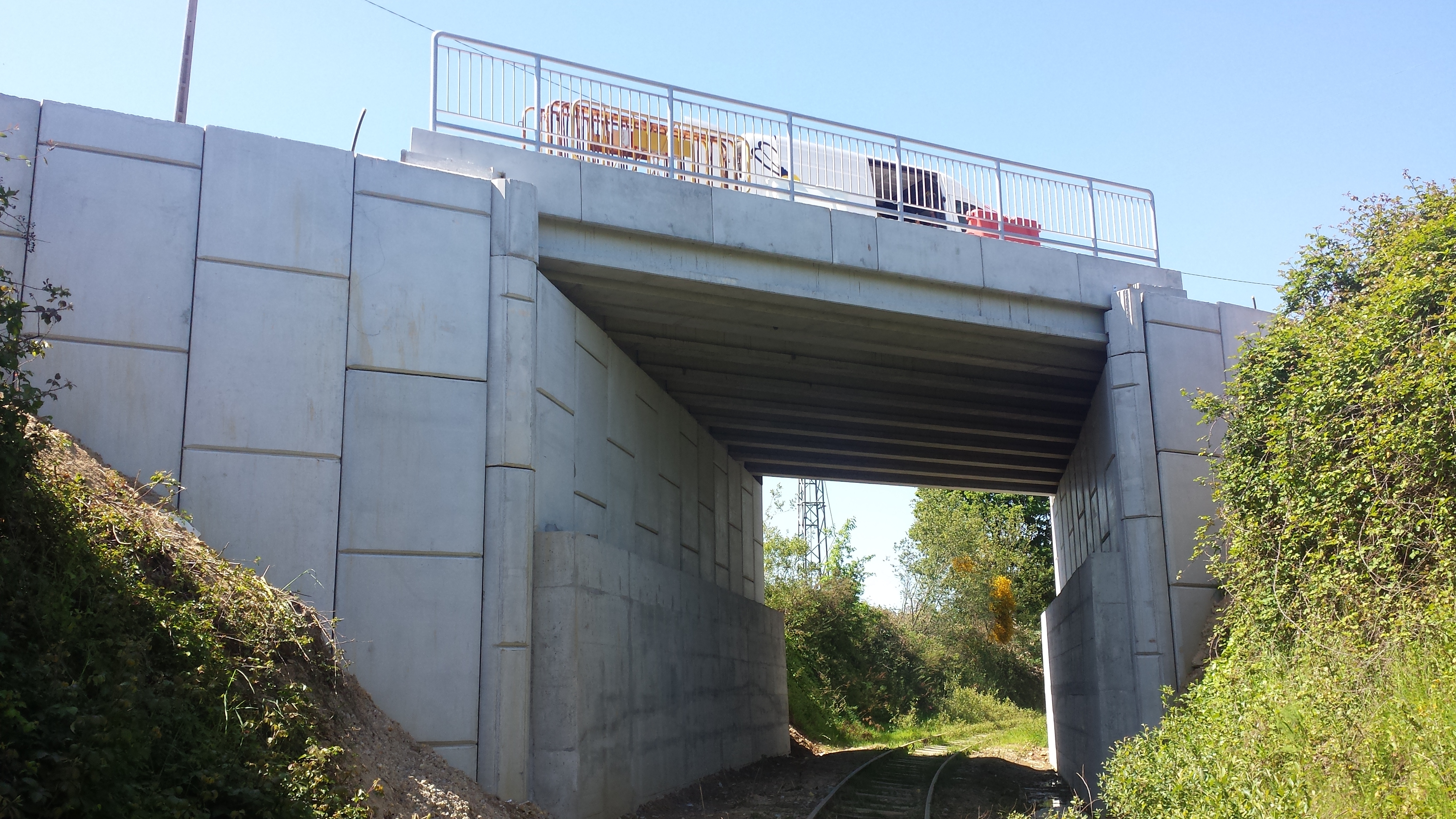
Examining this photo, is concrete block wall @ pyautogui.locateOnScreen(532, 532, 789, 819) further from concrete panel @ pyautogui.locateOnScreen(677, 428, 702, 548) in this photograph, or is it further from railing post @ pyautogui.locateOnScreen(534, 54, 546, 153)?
railing post @ pyautogui.locateOnScreen(534, 54, 546, 153)

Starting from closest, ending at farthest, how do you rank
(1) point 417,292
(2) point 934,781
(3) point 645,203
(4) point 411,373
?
(4) point 411,373 < (1) point 417,292 < (3) point 645,203 < (2) point 934,781

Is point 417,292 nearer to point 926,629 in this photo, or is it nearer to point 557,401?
point 557,401

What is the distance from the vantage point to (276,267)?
1023cm

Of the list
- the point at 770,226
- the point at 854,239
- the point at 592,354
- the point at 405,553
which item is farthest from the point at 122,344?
the point at 854,239

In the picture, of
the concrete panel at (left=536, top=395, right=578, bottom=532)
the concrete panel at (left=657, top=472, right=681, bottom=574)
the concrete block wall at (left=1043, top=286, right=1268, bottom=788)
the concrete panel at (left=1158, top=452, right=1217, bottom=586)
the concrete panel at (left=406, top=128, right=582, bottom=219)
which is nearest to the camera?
the concrete panel at (left=536, top=395, right=578, bottom=532)

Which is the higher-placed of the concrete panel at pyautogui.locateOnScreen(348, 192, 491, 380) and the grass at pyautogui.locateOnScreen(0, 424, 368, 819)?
the concrete panel at pyautogui.locateOnScreen(348, 192, 491, 380)

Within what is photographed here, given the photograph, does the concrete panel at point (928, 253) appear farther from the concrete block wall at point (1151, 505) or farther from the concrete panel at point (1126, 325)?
the concrete block wall at point (1151, 505)

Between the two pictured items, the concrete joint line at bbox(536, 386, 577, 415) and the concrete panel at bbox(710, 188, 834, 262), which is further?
the concrete panel at bbox(710, 188, 834, 262)

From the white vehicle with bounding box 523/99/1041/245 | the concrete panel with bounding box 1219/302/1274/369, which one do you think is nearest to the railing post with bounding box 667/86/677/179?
the white vehicle with bounding box 523/99/1041/245

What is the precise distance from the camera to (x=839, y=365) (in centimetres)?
1592

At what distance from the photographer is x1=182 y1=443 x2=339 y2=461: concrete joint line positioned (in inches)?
382

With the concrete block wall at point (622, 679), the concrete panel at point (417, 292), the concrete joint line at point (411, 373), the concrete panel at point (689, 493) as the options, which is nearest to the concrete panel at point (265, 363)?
the concrete joint line at point (411, 373)

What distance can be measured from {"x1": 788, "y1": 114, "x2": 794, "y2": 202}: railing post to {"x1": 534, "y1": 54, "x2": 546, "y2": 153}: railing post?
3103 mm

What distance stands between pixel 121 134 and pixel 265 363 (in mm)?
2516
